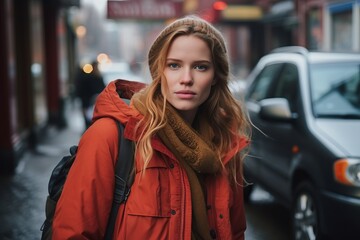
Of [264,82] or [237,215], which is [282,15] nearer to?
[264,82]

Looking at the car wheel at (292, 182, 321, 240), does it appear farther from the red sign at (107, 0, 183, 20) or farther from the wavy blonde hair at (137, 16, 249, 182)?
the red sign at (107, 0, 183, 20)

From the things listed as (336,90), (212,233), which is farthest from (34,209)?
(212,233)

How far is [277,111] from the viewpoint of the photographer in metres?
5.40

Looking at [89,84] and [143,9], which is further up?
[143,9]

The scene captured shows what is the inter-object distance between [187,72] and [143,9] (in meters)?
15.4

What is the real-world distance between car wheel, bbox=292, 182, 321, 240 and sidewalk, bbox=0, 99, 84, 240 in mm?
2363

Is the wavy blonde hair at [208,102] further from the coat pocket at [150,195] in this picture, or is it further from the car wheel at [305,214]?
the car wheel at [305,214]

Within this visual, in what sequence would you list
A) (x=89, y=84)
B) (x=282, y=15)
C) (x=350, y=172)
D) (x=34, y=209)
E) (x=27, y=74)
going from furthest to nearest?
1. (x=282, y=15)
2. (x=27, y=74)
3. (x=89, y=84)
4. (x=34, y=209)
5. (x=350, y=172)

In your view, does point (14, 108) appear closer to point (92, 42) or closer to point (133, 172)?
point (133, 172)

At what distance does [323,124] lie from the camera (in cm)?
491

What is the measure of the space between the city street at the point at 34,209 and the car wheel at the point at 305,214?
66 cm

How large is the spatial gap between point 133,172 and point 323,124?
3177 millimetres

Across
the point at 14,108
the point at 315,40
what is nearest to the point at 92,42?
the point at 315,40

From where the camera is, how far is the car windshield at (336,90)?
523 cm
